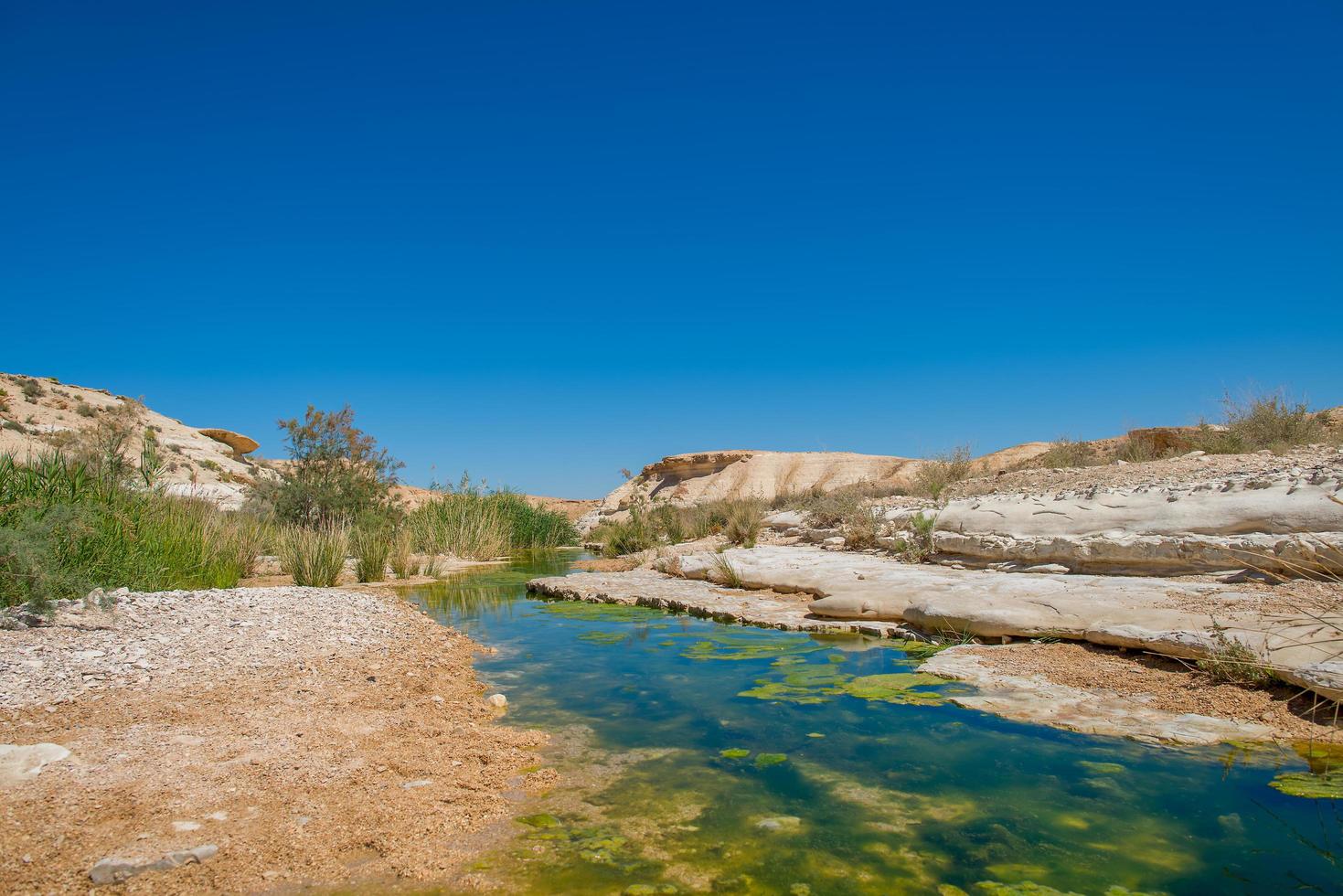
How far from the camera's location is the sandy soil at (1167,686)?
4070mm

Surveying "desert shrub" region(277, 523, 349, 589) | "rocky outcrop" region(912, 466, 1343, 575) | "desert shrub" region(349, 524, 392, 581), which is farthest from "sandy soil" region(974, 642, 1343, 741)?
"desert shrub" region(349, 524, 392, 581)

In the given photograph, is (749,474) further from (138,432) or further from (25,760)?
(25,760)

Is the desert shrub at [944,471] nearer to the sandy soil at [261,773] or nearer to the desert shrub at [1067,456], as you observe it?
the desert shrub at [1067,456]

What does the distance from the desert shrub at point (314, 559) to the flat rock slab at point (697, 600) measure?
3020mm

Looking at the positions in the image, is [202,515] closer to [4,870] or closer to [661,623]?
[661,623]

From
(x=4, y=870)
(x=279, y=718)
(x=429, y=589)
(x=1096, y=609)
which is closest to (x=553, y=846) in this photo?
(x=4, y=870)

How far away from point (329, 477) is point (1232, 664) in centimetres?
1619

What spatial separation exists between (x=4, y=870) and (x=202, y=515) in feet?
32.8

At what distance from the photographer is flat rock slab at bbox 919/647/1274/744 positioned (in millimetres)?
4062

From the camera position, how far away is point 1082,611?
613cm

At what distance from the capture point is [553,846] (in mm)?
3068

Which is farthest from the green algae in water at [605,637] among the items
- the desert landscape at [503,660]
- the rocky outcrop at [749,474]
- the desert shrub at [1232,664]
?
the rocky outcrop at [749,474]

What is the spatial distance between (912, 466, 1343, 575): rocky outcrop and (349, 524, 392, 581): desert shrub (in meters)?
8.95

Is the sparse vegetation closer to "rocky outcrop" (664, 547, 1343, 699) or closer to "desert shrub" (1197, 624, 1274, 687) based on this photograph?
"rocky outcrop" (664, 547, 1343, 699)
